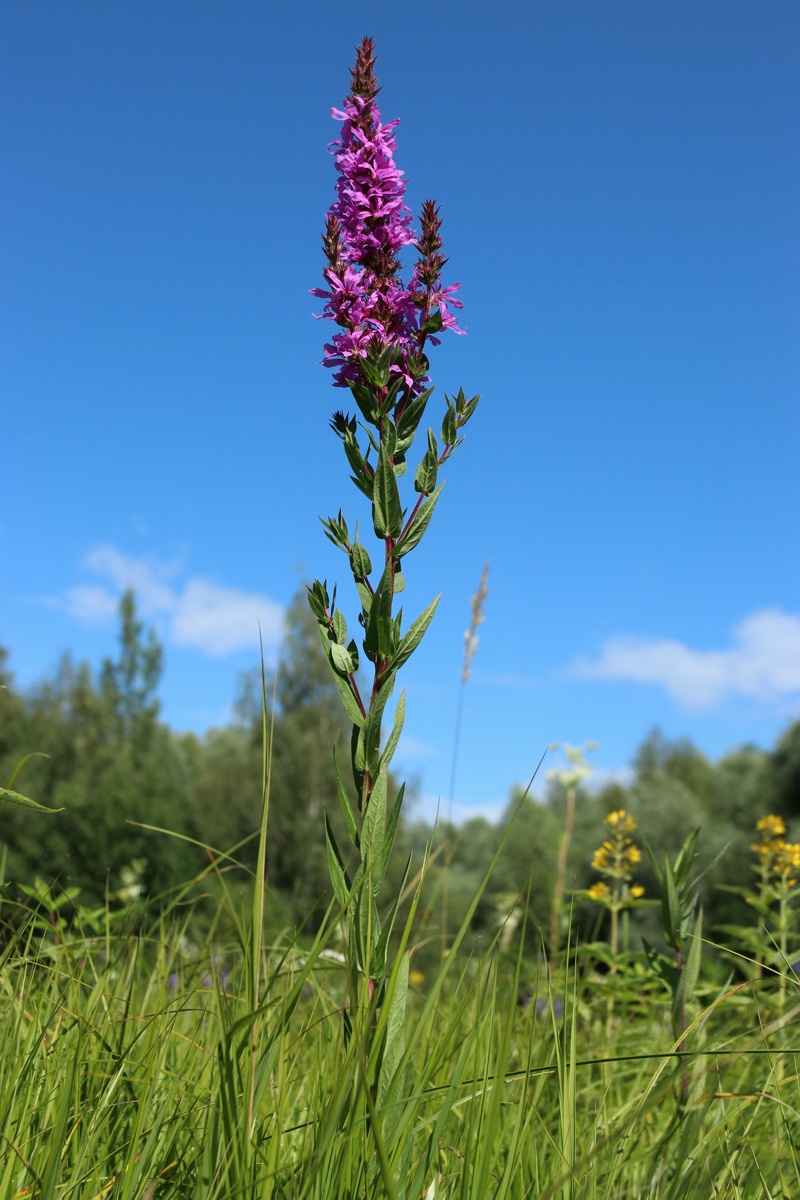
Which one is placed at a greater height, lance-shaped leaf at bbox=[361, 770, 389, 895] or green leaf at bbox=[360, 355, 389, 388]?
green leaf at bbox=[360, 355, 389, 388]

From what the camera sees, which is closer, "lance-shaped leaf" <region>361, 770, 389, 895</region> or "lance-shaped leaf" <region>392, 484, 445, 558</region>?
"lance-shaped leaf" <region>361, 770, 389, 895</region>

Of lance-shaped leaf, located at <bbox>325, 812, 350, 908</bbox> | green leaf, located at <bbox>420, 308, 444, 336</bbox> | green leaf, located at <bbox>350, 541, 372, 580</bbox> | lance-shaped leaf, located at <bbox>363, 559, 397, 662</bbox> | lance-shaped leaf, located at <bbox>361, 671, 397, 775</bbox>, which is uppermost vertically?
green leaf, located at <bbox>420, 308, 444, 336</bbox>

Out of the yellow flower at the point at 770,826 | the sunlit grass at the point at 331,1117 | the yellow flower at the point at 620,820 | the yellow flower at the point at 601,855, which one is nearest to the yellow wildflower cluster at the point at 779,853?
the yellow flower at the point at 770,826

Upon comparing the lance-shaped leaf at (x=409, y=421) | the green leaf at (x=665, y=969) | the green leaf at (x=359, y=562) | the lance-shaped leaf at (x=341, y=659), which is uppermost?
the lance-shaped leaf at (x=409, y=421)

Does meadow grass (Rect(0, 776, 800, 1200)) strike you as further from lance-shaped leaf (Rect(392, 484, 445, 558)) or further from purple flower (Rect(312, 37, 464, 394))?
purple flower (Rect(312, 37, 464, 394))

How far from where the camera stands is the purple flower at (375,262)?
2.40 m

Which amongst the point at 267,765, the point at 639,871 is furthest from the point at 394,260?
the point at 639,871

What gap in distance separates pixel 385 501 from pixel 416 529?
0.42 feet

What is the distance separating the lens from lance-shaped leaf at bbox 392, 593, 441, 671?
2.13 m

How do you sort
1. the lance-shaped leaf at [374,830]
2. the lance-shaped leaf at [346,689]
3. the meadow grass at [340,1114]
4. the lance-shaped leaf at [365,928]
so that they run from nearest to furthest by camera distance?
1. the meadow grass at [340,1114]
2. the lance-shaped leaf at [365,928]
3. the lance-shaped leaf at [374,830]
4. the lance-shaped leaf at [346,689]

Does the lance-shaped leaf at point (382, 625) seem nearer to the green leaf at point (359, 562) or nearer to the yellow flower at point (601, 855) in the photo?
the green leaf at point (359, 562)

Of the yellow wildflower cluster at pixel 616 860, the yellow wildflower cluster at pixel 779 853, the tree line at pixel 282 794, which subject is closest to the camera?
the yellow wildflower cluster at pixel 779 853

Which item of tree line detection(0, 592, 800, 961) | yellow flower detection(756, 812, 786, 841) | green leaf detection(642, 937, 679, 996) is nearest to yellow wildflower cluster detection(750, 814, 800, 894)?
yellow flower detection(756, 812, 786, 841)

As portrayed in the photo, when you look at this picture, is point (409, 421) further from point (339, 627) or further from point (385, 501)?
point (339, 627)
